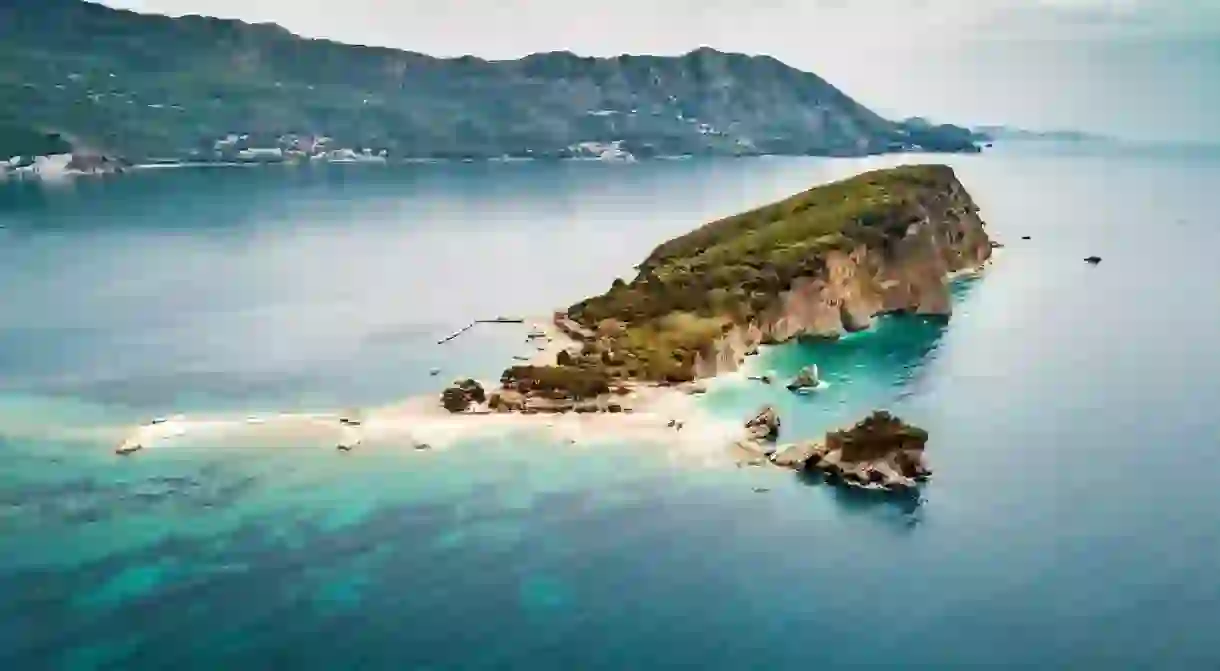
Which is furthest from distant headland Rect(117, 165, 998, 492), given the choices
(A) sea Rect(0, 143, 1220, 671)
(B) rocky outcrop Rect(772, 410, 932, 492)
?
(A) sea Rect(0, 143, 1220, 671)

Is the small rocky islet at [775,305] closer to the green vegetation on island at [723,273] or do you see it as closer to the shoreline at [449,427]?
the green vegetation on island at [723,273]

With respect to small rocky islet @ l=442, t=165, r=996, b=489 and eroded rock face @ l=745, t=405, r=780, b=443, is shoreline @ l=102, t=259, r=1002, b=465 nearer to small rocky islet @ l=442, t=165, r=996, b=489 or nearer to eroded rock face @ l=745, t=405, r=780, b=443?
eroded rock face @ l=745, t=405, r=780, b=443

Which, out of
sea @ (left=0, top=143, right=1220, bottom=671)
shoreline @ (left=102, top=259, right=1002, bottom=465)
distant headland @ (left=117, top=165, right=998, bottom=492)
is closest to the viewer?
sea @ (left=0, top=143, right=1220, bottom=671)

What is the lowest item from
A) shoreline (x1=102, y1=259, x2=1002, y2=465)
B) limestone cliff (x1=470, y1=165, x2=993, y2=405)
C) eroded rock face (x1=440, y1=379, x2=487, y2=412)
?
shoreline (x1=102, y1=259, x2=1002, y2=465)

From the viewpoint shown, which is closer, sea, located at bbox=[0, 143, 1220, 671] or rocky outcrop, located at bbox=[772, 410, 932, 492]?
sea, located at bbox=[0, 143, 1220, 671]

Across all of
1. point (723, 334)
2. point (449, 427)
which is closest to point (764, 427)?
point (723, 334)

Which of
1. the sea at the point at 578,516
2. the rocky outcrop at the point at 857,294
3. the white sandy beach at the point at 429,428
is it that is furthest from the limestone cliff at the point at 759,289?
the white sandy beach at the point at 429,428

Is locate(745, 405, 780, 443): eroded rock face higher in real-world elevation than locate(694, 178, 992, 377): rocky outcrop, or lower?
lower

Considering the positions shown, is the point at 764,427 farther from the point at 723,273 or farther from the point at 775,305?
the point at 723,273
